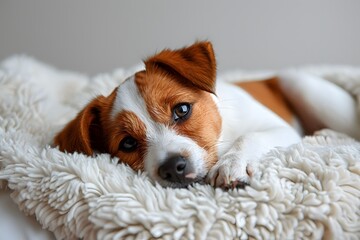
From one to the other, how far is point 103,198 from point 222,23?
8.43 feet

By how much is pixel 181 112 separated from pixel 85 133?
0.40m

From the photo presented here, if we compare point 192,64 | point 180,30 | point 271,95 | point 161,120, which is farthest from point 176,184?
point 180,30

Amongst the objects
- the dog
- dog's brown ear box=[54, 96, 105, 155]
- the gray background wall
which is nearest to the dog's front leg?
the dog

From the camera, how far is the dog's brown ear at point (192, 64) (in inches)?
70.4

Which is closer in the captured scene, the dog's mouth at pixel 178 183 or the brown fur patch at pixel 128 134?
the dog's mouth at pixel 178 183

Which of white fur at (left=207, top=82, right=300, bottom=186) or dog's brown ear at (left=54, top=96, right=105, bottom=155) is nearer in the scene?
white fur at (left=207, top=82, right=300, bottom=186)

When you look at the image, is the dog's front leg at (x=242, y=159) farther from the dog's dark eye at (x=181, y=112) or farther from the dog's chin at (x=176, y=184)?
the dog's dark eye at (x=181, y=112)

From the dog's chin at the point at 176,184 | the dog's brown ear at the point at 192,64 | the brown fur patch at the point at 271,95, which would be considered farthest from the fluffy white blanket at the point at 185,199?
the brown fur patch at the point at 271,95

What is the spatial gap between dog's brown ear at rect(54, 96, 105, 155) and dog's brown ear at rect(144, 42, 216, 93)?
0.30m

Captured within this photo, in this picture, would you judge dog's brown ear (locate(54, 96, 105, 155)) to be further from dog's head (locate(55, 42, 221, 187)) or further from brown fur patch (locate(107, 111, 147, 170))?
brown fur patch (locate(107, 111, 147, 170))

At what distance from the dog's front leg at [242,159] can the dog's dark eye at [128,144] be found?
1.14ft

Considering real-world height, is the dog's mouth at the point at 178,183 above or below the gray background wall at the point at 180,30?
below

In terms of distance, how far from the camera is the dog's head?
1.60 m

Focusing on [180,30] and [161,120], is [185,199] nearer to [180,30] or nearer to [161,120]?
[161,120]
